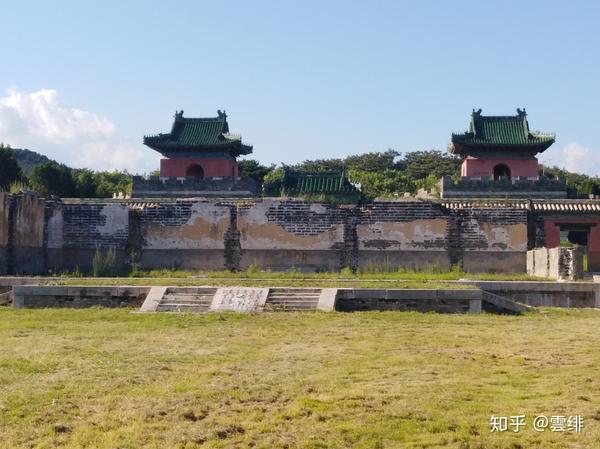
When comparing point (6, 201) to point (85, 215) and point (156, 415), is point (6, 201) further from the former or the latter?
point (156, 415)

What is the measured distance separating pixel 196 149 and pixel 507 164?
13323 mm

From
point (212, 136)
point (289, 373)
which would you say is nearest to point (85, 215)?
A: point (212, 136)

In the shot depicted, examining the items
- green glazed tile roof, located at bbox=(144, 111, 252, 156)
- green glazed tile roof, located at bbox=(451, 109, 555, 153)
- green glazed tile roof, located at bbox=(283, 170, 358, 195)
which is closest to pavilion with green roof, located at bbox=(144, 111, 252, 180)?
green glazed tile roof, located at bbox=(144, 111, 252, 156)

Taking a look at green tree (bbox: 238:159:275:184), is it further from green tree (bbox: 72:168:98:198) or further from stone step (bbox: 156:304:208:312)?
stone step (bbox: 156:304:208:312)

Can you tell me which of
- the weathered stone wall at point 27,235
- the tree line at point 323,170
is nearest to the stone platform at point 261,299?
the weathered stone wall at point 27,235

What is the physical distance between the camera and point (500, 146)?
106 ft

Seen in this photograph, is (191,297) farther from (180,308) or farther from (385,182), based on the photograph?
(385,182)

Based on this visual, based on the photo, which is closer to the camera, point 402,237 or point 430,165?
point 402,237

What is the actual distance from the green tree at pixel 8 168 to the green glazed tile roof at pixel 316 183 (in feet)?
57.9

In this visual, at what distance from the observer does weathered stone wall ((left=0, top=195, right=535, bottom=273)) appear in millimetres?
22031

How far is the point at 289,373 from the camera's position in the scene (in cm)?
730

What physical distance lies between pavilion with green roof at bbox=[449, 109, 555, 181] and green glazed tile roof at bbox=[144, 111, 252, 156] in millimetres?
9542

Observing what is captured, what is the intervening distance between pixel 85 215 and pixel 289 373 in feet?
55.0

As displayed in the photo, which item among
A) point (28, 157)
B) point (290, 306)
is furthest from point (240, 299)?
point (28, 157)
